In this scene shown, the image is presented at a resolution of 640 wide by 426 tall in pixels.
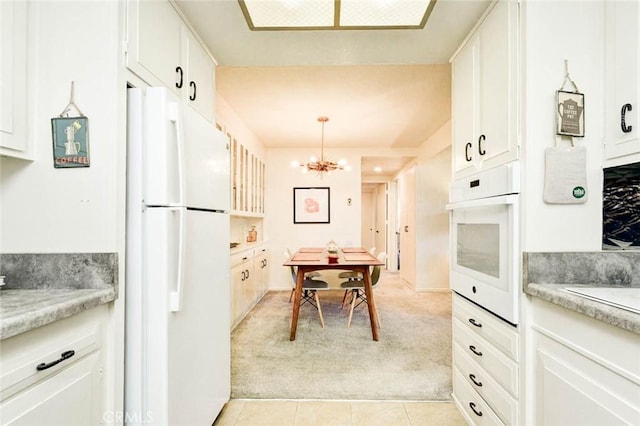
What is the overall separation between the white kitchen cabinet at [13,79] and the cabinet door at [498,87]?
6.69 feet

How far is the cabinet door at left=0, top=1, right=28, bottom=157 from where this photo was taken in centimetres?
112

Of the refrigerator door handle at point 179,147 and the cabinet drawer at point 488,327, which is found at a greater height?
the refrigerator door handle at point 179,147

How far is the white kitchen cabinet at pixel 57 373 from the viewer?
0.87 m

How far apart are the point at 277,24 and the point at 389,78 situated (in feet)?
4.90

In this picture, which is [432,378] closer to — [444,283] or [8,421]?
[8,421]

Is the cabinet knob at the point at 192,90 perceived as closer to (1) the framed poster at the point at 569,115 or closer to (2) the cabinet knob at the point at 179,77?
(2) the cabinet knob at the point at 179,77

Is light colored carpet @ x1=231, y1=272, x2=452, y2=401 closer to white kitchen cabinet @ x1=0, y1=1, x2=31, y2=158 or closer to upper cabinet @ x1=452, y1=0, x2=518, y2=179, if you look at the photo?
upper cabinet @ x1=452, y1=0, x2=518, y2=179

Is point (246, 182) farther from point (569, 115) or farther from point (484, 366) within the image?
point (569, 115)

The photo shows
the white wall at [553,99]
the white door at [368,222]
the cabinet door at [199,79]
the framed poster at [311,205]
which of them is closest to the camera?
the white wall at [553,99]

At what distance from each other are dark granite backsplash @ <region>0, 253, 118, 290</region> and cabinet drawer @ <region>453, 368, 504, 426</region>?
1839mm

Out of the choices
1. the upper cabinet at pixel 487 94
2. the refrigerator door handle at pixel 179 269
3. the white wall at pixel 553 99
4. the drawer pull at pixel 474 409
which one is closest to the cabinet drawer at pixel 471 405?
the drawer pull at pixel 474 409

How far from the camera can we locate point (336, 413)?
6.40 ft

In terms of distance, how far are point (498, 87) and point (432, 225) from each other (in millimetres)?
4003

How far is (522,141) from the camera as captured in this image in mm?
1366
